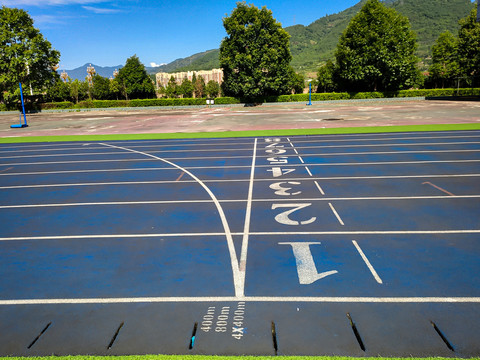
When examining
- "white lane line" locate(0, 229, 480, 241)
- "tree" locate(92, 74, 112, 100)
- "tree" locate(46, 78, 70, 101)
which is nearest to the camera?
"white lane line" locate(0, 229, 480, 241)

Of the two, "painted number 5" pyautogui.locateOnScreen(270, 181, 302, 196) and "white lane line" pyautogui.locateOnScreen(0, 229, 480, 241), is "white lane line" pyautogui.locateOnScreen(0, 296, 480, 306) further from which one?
"painted number 5" pyautogui.locateOnScreen(270, 181, 302, 196)

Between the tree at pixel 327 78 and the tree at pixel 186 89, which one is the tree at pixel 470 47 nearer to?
the tree at pixel 327 78


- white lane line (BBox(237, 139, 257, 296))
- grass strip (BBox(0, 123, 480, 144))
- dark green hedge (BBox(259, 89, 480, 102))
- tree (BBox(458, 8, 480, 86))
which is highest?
tree (BBox(458, 8, 480, 86))

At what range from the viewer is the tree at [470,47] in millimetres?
56000

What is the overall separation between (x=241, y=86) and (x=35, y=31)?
34.7 metres

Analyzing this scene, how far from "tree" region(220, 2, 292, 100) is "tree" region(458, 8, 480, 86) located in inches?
1101

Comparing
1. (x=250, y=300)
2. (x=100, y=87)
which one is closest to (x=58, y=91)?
(x=100, y=87)

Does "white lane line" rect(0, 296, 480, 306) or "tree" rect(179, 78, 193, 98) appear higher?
"tree" rect(179, 78, 193, 98)

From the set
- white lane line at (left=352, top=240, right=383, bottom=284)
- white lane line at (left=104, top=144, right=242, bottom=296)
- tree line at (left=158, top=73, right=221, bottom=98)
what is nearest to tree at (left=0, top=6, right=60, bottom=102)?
tree line at (left=158, top=73, right=221, bottom=98)

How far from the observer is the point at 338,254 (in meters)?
7.81

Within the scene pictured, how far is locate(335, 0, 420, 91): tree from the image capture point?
55.3 m

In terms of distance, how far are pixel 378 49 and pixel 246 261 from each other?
56.1 meters

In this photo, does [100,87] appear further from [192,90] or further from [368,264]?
[368,264]

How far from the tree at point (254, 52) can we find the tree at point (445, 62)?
26.0 meters
